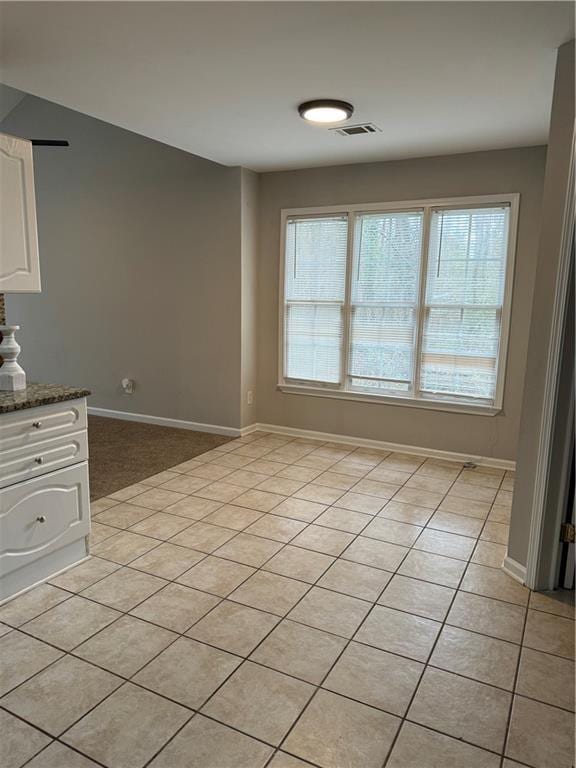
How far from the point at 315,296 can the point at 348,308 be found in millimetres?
342

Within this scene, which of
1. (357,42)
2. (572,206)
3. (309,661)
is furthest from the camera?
(357,42)

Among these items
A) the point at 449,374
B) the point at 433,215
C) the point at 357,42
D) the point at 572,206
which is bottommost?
the point at 449,374

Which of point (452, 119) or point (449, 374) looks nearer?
point (452, 119)

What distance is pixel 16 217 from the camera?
2.54m

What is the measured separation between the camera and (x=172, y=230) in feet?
16.7

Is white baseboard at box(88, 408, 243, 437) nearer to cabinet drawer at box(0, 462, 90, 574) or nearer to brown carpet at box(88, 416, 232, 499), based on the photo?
brown carpet at box(88, 416, 232, 499)

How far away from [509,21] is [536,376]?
148cm

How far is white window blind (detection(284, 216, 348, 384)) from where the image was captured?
15.5 ft

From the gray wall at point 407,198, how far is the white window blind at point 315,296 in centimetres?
15

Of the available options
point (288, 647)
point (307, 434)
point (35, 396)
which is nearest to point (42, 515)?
point (35, 396)

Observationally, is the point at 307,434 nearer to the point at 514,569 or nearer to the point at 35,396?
the point at 514,569

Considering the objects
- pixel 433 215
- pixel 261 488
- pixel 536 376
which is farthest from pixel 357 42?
pixel 261 488

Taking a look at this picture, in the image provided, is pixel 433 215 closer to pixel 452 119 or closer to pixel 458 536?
pixel 452 119

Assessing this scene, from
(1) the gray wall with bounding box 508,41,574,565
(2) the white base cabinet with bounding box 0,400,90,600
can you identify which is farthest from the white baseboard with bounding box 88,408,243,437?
(1) the gray wall with bounding box 508,41,574,565
